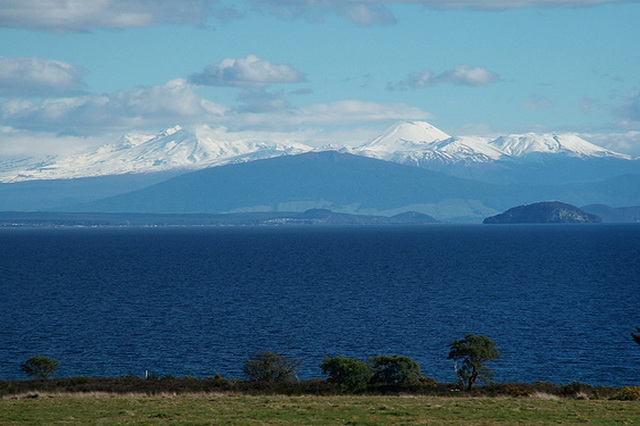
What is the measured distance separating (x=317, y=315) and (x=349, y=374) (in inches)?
1341

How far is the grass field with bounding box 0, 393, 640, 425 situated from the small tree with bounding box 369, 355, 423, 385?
889 centimetres

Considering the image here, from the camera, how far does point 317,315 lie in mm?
73312

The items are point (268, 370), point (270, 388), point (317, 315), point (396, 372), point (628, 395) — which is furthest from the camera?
point (317, 315)

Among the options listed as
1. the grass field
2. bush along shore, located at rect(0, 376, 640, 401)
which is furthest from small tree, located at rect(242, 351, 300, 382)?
the grass field

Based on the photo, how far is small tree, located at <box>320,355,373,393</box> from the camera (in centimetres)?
3897

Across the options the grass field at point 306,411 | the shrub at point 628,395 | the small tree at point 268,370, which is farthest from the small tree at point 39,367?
the shrub at point 628,395

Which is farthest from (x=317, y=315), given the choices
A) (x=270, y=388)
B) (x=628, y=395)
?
(x=628, y=395)

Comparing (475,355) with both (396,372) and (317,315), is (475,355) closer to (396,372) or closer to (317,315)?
(396,372)

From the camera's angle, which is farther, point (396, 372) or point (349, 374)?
point (396, 372)

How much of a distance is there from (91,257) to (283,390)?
126664 millimetres

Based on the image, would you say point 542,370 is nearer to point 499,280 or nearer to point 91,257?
point 499,280

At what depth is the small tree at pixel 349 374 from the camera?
3897 cm

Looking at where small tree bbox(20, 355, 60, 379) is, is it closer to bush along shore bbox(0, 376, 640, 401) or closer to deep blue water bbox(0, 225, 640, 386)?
bush along shore bbox(0, 376, 640, 401)

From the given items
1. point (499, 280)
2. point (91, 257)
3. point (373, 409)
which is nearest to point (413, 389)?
point (373, 409)
